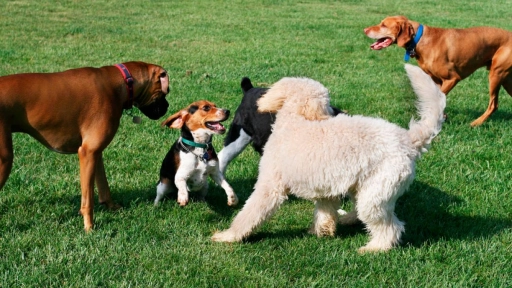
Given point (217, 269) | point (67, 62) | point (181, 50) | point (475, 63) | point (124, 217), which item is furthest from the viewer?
point (181, 50)

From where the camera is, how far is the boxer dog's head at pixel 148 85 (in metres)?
5.41

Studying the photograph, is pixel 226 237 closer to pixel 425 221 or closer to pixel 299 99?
pixel 299 99

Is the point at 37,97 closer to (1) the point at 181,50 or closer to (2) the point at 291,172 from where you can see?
(2) the point at 291,172

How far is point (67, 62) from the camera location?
39.4ft

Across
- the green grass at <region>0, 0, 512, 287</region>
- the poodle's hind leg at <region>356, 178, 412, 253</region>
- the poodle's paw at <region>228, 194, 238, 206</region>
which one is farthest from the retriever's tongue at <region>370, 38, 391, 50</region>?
the poodle's hind leg at <region>356, 178, 412, 253</region>

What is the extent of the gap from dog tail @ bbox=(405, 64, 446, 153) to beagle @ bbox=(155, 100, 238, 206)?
184cm

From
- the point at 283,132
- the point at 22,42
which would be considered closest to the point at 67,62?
the point at 22,42

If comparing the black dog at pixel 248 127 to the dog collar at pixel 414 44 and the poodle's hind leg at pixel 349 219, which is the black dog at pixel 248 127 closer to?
the poodle's hind leg at pixel 349 219

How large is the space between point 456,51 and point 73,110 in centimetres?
610

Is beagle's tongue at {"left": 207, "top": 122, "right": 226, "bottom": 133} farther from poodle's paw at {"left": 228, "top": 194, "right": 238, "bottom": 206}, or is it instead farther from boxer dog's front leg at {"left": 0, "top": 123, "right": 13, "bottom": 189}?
boxer dog's front leg at {"left": 0, "top": 123, "right": 13, "bottom": 189}

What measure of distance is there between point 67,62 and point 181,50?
2.73 metres

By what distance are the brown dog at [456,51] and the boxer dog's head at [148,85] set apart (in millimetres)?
4859

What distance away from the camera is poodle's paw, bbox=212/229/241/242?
500 cm

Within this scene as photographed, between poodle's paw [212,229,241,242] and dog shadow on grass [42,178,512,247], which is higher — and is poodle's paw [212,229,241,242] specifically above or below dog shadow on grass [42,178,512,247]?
above
